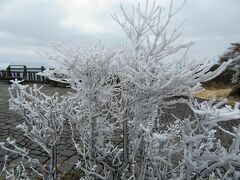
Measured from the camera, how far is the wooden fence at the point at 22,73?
23280 mm

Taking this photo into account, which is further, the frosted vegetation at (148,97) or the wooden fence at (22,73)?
the wooden fence at (22,73)

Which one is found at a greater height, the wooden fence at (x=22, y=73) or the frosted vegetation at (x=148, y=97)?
the wooden fence at (x=22, y=73)

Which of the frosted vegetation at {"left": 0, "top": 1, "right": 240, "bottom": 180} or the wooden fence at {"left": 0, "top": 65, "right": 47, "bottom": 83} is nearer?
the frosted vegetation at {"left": 0, "top": 1, "right": 240, "bottom": 180}

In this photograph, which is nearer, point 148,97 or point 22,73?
point 148,97

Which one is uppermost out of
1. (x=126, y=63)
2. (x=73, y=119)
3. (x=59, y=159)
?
(x=126, y=63)

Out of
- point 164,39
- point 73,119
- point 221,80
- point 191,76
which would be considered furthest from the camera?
point 221,80

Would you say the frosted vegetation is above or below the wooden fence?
below

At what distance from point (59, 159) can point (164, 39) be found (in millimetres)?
3756

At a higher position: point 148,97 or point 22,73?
point 22,73

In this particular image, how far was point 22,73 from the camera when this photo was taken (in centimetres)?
2452

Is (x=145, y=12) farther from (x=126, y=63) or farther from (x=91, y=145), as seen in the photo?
(x=91, y=145)

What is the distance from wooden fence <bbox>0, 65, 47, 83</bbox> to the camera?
23280 mm

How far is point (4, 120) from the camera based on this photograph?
8422 millimetres

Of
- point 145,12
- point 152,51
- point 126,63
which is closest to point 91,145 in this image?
point 126,63
